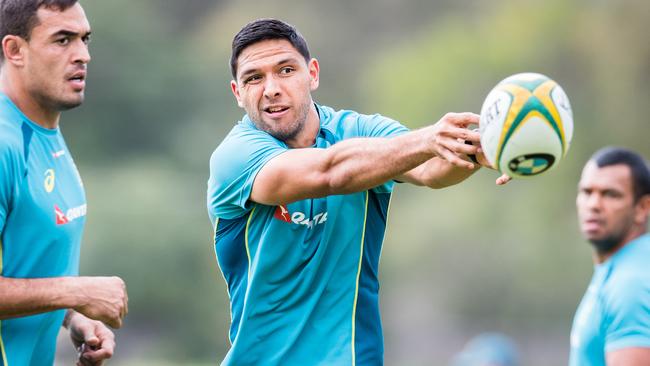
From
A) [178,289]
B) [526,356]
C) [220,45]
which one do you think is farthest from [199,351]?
[220,45]

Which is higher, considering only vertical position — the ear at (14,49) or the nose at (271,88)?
the ear at (14,49)

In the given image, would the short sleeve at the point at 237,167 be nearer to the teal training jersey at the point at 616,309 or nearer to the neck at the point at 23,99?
the neck at the point at 23,99

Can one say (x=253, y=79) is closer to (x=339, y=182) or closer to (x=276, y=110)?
(x=276, y=110)

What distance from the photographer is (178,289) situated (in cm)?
3181

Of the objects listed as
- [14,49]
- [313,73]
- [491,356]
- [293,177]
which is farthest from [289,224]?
[491,356]

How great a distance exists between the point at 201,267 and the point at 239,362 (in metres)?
25.3

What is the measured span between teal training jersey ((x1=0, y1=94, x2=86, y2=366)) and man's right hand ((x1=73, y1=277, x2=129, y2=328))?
1.30 feet

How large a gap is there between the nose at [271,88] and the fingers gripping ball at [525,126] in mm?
1420

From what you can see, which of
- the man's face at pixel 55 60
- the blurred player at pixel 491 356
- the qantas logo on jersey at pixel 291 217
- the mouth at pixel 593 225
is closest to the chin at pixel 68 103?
the man's face at pixel 55 60

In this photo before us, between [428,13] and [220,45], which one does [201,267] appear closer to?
[220,45]

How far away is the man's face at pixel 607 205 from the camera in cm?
885

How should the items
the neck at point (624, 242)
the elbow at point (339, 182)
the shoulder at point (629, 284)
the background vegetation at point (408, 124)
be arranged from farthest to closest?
the background vegetation at point (408, 124) < the neck at point (624, 242) < the shoulder at point (629, 284) < the elbow at point (339, 182)

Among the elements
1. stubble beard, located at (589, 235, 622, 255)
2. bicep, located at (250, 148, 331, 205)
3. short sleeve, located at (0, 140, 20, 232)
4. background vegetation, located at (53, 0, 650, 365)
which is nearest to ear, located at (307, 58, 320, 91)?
bicep, located at (250, 148, 331, 205)

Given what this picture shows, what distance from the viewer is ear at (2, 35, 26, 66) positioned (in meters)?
6.84
